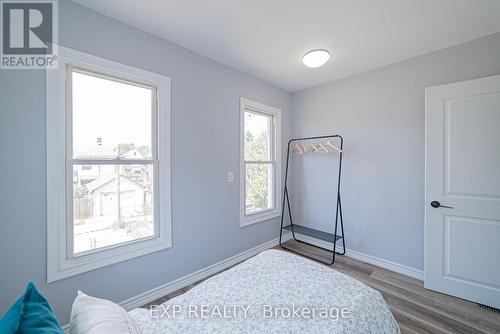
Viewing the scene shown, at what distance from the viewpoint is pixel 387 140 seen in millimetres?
2635

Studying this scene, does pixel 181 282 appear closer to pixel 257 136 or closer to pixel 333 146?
pixel 257 136

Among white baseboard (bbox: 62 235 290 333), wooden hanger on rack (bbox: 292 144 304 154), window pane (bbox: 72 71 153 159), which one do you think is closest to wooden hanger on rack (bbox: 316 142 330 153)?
wooden hanger on rack (bbox: 292 144 304 154)

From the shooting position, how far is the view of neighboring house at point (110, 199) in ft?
5.53

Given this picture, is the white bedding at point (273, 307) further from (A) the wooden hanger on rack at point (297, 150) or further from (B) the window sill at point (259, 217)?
(A) the wooden hanger on rack at point (297, 150)

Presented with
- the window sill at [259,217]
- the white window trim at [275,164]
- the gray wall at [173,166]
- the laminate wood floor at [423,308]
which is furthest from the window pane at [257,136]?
the laminate wood floor at [423,308]

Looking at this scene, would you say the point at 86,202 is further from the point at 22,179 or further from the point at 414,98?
the point at 414,98

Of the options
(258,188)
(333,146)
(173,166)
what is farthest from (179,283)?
(333,146)

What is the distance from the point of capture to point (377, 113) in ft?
8.89

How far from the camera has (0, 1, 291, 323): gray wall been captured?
140cm

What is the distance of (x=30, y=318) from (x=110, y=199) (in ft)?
4.60

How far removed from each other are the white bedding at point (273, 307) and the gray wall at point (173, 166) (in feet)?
3.29

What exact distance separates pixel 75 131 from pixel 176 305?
60.3 inches

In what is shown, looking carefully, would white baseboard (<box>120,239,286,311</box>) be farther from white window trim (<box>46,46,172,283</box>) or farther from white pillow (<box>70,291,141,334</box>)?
white pillow (<box>70,291,141,334</box>)

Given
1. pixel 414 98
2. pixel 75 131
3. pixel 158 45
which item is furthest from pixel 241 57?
pixel 414 98
